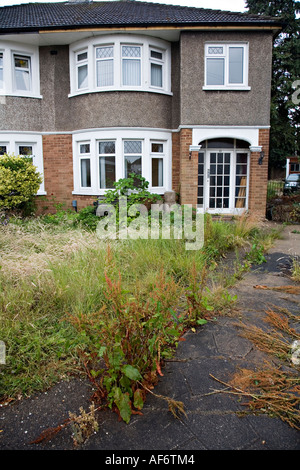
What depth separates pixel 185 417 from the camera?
2.32 metres

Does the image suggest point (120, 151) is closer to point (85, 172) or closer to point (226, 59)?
point (85, 172)

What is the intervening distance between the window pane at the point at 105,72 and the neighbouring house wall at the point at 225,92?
226 centimetres

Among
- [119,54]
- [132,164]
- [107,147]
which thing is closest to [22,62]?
[119,54]

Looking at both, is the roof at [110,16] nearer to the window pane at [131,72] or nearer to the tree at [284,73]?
the window pane at [131,72]

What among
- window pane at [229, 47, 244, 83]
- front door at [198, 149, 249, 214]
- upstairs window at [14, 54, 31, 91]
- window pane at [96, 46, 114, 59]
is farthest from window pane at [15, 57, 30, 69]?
window pane at [229, 47, 244, 83]

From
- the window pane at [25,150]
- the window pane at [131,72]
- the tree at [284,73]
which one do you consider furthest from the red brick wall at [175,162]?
the tree at [284,73]

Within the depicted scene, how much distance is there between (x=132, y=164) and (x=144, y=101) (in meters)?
2.03

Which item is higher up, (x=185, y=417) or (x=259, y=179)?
(x=259, y=179)

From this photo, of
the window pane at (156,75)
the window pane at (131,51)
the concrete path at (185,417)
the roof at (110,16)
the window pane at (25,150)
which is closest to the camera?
the concrete path at (185,417)

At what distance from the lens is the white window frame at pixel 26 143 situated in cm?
1190

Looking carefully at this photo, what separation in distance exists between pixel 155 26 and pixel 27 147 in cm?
576

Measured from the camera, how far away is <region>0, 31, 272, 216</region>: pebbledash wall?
11031mm
